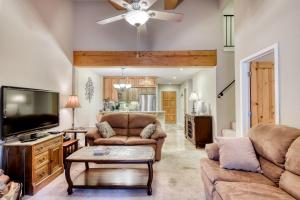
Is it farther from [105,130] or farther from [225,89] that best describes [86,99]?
[225,89]

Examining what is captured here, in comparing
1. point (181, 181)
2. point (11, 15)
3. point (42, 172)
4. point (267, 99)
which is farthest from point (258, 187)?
point (11, 15)

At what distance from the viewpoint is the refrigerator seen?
9742 mm

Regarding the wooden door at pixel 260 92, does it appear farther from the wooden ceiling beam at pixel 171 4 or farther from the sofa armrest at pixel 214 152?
the wooden ceiling beam at pixel 171 4

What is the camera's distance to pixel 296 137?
2.15 metres

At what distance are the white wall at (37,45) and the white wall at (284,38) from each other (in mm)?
3680

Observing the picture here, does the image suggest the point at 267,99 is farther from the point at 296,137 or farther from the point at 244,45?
the point at 296,137

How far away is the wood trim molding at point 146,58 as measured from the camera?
5.84 m

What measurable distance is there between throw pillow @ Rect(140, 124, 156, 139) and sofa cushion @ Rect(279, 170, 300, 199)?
300 cm

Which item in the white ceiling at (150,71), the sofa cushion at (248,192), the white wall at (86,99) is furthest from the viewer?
the white ceiling at (150,71)

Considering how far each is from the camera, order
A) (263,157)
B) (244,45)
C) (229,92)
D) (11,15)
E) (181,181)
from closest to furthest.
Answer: (263,157) < (11,15) < (181,181) < (244,45) < (229,92)

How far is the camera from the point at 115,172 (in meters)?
3.69

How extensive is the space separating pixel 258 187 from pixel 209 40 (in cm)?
452

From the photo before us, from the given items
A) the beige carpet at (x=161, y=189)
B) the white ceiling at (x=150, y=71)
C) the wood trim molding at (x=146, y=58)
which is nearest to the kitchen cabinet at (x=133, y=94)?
the white ceiling at (x=150, y=71)

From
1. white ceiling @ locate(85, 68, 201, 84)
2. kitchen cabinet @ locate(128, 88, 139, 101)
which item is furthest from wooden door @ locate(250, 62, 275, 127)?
kitchen cabinet @ locate(128, 88, 139, 101)
